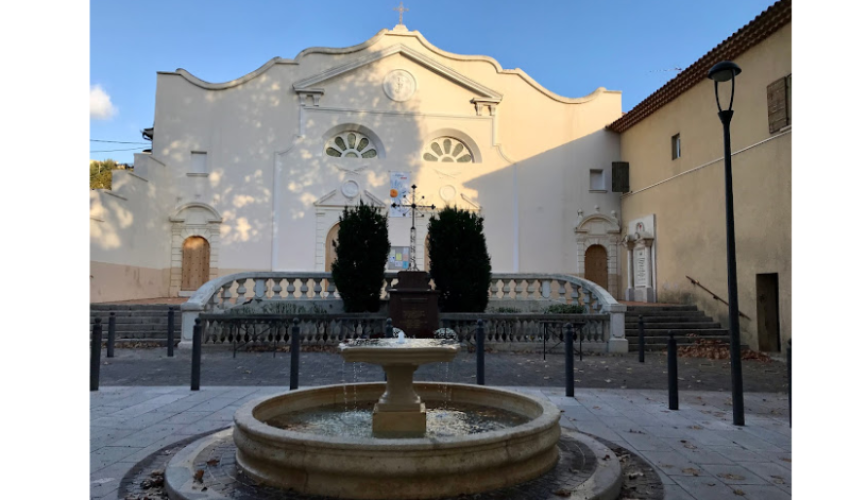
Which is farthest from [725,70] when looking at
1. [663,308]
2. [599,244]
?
[599,244]

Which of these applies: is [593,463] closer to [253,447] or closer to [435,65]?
[253,447]

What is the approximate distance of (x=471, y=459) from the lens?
3777 millimetres

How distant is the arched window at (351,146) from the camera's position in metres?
23.3

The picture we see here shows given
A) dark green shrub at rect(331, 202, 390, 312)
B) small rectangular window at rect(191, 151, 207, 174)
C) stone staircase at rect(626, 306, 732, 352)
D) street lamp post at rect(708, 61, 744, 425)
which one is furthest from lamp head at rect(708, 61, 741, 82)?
small rectangular window at rect(191, 151, 207, 174)

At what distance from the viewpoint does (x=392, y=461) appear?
3.65m

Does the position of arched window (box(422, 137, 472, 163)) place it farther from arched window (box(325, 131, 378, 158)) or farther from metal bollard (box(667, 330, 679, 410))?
metal bollard (box(667, 330, 679, 410))

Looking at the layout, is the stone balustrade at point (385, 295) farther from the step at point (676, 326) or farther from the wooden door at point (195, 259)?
the wooden door at point (195, 259)

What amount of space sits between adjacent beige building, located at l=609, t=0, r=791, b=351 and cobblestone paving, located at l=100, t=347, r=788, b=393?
277 centimetres

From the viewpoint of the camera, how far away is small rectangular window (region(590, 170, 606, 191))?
952 inches

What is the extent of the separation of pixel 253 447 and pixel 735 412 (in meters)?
5.67

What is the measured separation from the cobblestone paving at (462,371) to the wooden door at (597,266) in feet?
35.4

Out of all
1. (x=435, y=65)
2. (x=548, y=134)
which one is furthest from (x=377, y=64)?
(x=548, y=134)

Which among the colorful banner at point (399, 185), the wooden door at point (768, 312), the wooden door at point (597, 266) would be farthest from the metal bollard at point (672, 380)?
the wooden door at point (597, 266)

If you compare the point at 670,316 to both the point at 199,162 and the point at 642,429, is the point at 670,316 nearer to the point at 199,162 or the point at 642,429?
the point at 642,429
